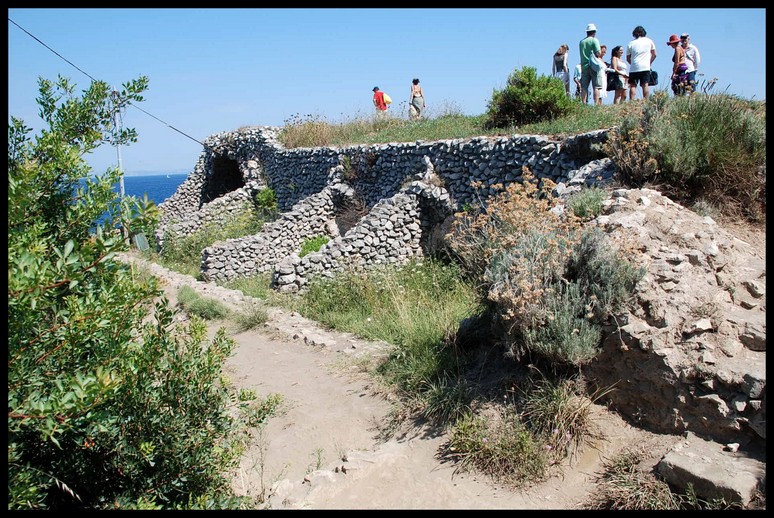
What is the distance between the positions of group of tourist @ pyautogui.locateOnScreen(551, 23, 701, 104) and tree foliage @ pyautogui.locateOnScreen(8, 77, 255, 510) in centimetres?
1127

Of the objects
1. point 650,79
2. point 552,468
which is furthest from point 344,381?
point 650,79

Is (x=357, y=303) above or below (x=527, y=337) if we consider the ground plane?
below

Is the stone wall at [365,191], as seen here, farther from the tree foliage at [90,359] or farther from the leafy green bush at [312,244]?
the tree foliage at [90,359]

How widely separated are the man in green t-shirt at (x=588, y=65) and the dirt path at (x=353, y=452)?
30.2ft

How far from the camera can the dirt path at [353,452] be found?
4.73 meters

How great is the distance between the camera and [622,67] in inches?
533

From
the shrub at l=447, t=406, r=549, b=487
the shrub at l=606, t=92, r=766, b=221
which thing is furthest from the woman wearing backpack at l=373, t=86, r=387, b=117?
the shrub at l=447, t=406, r=549, b=487

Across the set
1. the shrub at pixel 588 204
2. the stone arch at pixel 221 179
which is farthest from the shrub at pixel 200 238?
the shrub at pixel 588 204

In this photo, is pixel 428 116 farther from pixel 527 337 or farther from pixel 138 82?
pixel 138 82

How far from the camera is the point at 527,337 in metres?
5.32

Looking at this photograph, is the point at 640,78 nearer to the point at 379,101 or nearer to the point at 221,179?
the point at 379,101

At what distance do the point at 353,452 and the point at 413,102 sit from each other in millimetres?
15299

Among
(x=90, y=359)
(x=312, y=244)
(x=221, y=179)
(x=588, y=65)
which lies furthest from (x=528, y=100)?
(x=221, y=179)

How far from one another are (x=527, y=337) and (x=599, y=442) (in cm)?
109
